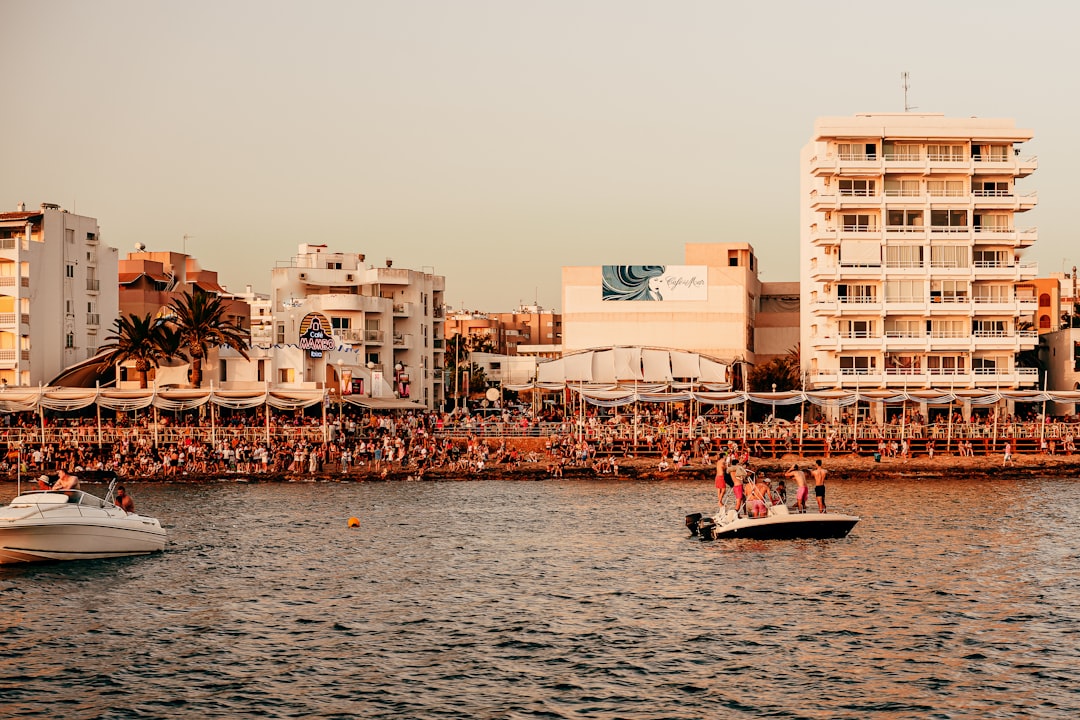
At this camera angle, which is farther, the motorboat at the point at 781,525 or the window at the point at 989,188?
the window at the point at 989,188

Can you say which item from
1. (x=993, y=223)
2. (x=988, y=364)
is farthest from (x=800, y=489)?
(x=993, y=223)

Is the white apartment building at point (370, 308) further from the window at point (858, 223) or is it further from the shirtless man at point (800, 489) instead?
the shirtless man at point (800, 489)

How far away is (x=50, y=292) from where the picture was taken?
95.7m

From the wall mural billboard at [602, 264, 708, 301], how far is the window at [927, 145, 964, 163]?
2769 centimetres

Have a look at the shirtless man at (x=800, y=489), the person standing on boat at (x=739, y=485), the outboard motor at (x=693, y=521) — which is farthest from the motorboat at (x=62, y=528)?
the shirtless man at (x=800, y=489)

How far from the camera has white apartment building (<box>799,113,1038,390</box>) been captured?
Result: 93.0 meters

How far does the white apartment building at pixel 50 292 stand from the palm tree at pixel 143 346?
1036cm

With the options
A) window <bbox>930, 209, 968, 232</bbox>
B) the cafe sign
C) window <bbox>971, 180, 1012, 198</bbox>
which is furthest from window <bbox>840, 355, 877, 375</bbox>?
the cafe sign

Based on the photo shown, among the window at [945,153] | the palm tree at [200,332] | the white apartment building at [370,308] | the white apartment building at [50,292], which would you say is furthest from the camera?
the white apartment building at [370,308]

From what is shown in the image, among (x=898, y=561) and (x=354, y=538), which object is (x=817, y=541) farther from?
(x=354, y=538)

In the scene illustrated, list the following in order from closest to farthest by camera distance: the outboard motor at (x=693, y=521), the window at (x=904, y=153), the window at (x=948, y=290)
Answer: the outboard motor at (x=693, y=521) → the window at (x=948, y=290) → the window at (x=904, y=153)

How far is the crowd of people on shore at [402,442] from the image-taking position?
75.6m

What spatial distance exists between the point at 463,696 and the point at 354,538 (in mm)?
23023

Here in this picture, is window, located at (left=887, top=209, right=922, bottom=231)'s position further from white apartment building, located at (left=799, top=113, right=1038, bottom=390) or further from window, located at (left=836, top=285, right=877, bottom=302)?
window, located at (left=836, top=285, right=877, bottom=302)
